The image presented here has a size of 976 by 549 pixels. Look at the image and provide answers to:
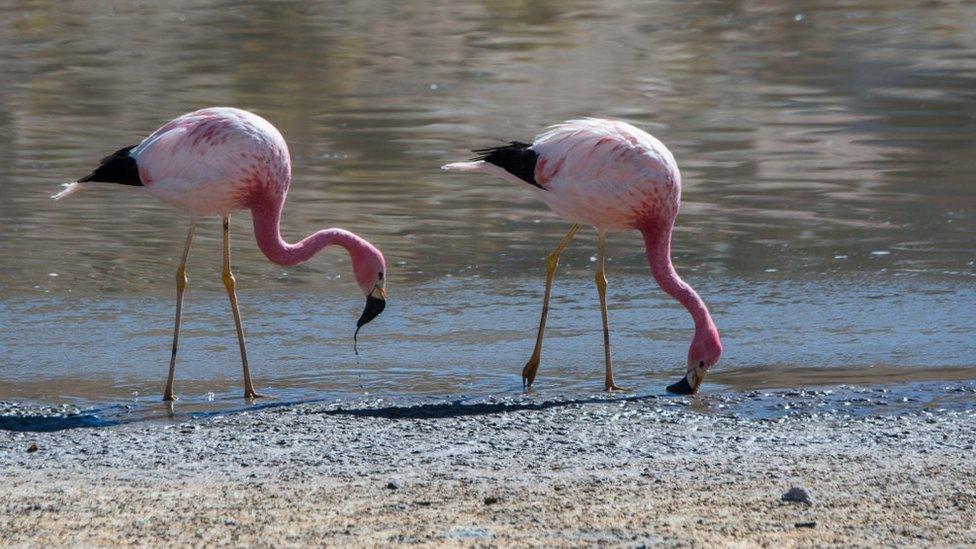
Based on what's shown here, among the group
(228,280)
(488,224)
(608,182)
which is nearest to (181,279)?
(228,280)

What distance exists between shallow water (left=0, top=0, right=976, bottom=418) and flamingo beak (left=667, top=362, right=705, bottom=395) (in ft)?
0.87

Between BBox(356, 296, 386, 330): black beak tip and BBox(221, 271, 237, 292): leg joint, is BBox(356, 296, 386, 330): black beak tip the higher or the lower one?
the lower one

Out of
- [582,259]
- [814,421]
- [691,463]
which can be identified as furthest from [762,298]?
[691,463]

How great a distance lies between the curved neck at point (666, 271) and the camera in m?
7.66

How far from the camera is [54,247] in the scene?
10680 mm

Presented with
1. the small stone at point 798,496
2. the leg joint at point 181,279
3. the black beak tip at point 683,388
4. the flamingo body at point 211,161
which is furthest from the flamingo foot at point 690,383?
the leg joint at point 181,279

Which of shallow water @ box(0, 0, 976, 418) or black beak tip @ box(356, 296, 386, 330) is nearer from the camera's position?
black beak tip @ box(356, 296, 386, 330)

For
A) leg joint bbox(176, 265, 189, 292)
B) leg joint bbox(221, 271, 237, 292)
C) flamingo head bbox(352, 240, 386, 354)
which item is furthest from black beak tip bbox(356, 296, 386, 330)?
leg joint bbox(176, 265, 189, 292)

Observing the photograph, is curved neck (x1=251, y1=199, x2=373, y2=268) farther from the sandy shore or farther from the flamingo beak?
the flamingo beak

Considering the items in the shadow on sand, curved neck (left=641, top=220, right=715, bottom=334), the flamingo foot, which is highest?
curved neck (left=641, top=220, right=715, bottom=334)

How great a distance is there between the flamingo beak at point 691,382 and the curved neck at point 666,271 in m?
0.28

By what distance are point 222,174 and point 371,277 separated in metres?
0.91

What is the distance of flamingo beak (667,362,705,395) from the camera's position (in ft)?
24.4

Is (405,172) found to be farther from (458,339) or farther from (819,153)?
(458,339)
